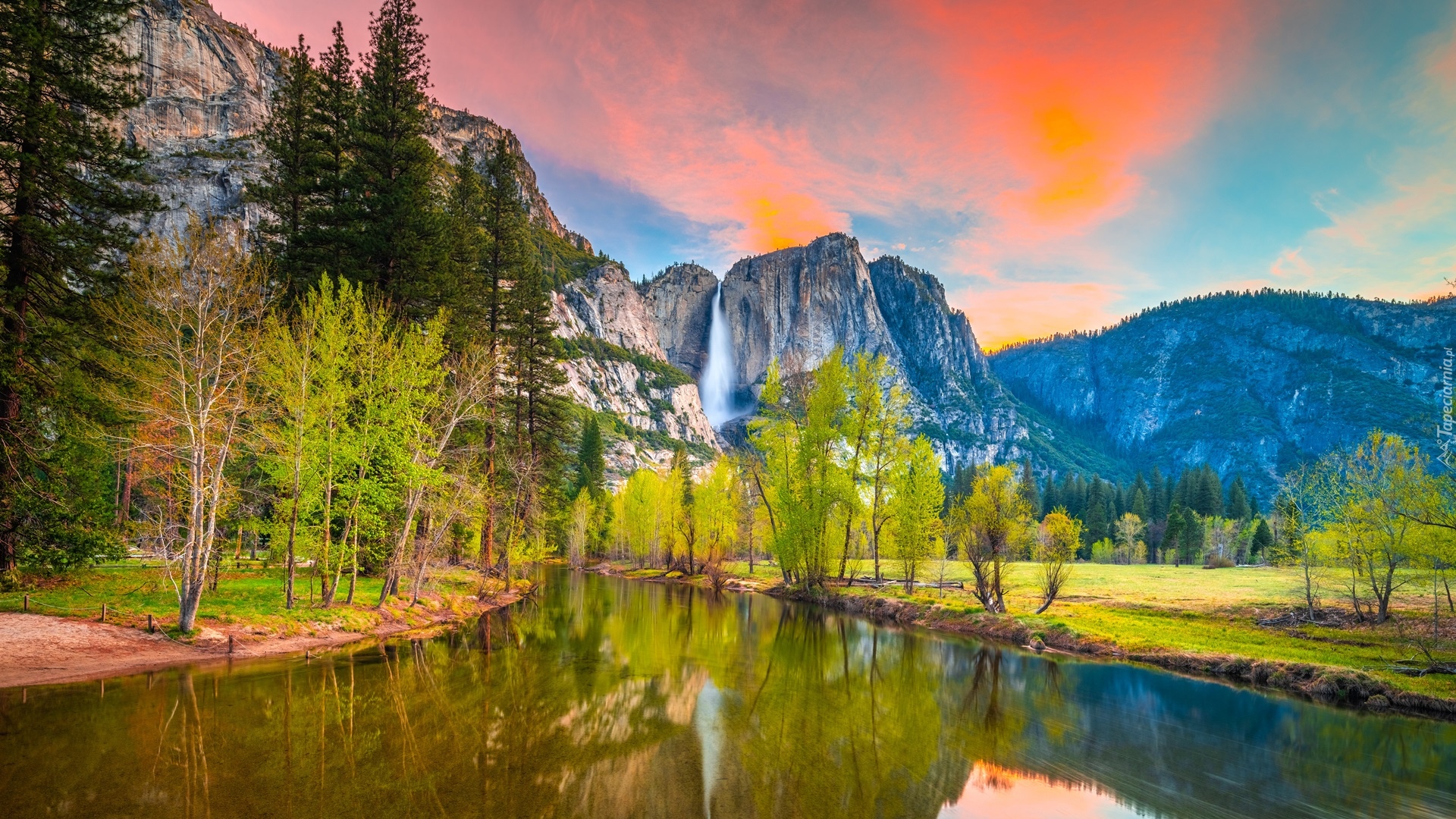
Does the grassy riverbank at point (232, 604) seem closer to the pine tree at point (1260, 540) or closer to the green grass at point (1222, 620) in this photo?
the green grass at point (1222, 620)

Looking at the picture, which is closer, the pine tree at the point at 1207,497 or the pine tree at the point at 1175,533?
the pine tree at the point at 1175,533

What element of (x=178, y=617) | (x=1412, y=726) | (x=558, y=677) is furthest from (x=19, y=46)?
(x=1412, y=726)

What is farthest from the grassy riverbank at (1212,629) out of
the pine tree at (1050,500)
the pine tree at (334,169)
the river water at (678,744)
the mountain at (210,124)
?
the mountain at (210,124)

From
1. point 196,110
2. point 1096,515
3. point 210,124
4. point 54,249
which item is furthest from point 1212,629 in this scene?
point 196,110

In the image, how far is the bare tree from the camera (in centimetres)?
1582

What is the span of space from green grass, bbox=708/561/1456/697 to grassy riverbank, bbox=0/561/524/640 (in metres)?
27.7

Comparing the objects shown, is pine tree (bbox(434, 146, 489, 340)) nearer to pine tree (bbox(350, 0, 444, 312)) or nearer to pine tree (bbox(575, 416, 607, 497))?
pine tree (bbox(350, 0, 444, 312))

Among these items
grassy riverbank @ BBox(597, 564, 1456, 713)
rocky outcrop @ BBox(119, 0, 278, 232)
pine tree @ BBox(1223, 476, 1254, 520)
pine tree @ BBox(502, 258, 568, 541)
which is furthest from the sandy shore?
rocky outcrop @ BBox(119, 0, 278, 232)

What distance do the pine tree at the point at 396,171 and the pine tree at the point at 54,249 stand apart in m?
8.88

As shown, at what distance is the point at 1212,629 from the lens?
28281mm

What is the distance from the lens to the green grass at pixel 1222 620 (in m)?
21.9

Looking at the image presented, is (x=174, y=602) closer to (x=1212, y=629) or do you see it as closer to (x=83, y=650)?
(x=83, y=650)

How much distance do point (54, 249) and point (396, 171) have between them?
13.9 metres

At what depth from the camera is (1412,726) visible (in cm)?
1543
